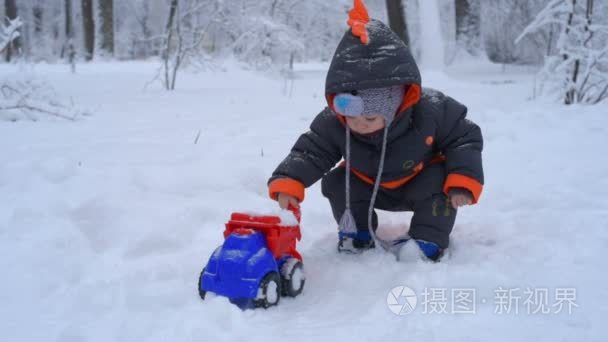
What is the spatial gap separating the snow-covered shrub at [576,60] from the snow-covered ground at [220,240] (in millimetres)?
1878

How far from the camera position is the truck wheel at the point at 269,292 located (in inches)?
63.5

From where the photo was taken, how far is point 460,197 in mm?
1943

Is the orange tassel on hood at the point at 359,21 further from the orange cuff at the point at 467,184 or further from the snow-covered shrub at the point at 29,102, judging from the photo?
the snow-covered shrub at the point at 29,102

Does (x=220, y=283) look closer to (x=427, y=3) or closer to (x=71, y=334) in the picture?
(x=71, y=334)

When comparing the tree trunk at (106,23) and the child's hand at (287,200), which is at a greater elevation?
the tree trunk at (106,23)

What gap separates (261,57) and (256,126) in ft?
35.0

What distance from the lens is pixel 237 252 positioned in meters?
1.65

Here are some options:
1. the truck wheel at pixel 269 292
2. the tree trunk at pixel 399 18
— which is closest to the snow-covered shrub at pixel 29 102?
the truck wheel at pixel 269 292

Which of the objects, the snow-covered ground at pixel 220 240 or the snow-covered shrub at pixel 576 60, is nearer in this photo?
the snow-covered ground at pixel 220 240

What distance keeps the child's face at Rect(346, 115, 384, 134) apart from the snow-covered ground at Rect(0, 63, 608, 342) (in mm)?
471

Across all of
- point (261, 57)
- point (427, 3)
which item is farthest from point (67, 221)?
point (261, 57)

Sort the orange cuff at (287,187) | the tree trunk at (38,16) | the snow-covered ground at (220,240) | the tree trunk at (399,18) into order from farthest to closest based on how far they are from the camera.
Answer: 1. the tree trunk at (38,16)
2. the tree trunk at (399,18)
3. the orange cuff at (287,187)
4. the snow-covered ground at (220,240)

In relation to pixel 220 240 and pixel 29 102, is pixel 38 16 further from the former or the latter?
pixel 220 240

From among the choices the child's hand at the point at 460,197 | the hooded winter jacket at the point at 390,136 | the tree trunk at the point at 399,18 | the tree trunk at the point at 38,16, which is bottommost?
the child's hand at the point at 460,197
